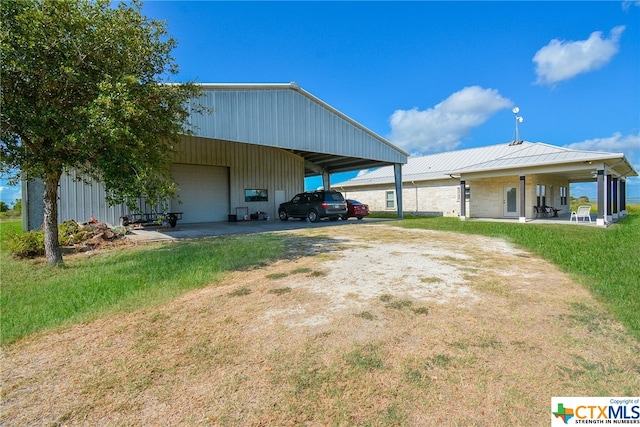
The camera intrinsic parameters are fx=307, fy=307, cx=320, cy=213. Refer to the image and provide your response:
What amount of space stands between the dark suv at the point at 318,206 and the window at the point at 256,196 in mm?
2199

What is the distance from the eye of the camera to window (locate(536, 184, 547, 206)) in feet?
63.4

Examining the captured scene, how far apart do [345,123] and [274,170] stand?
6.23 m

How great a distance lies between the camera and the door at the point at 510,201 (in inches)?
760

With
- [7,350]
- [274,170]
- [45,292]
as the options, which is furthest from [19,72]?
[274,170]

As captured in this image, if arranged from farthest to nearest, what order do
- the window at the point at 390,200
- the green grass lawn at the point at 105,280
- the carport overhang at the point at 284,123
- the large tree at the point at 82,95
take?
the window at the point at 390,200
the carport overhang at the point at 284,123
the large tree at the point at 82,95
the green grass lawn at the point at 105,280

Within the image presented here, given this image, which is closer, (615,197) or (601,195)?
(601,195)

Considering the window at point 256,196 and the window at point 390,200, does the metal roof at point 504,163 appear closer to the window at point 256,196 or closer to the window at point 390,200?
the window at point 390,200

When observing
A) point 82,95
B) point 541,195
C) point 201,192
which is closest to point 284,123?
point 201,192

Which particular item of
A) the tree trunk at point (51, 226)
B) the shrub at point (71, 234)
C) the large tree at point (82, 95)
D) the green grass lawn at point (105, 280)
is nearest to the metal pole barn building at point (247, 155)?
the shrub at point (71, 234)

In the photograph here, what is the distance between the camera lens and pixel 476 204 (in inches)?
821

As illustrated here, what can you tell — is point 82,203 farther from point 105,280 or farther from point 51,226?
point 105,280

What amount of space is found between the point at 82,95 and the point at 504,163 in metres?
19.0

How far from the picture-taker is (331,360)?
9.11 ft

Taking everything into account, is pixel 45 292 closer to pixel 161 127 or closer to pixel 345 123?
pixel 161 127
